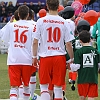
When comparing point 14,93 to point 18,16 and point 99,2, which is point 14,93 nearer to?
point 18,16

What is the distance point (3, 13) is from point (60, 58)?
2065cm

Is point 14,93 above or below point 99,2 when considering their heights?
below

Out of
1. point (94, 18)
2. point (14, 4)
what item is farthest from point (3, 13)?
point (94, 18)

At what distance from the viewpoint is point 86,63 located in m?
8.27

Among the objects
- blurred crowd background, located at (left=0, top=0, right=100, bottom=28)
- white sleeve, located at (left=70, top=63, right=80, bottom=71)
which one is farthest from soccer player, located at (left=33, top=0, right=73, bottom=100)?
blurred crowd background, located at (left=0, top=0, right=100, bottom=28)

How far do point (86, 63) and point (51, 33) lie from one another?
2.66ft

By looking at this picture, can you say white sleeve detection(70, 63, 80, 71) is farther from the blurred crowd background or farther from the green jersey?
the blurred crowd background

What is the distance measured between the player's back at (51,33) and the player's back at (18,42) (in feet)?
2.25

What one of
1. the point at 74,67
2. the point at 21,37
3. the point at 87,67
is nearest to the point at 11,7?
the point at 21,37

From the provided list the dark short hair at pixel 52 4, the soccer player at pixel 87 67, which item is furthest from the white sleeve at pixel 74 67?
the dark short hair at pixel 52 4

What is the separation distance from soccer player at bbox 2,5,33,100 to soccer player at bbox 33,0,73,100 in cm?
60

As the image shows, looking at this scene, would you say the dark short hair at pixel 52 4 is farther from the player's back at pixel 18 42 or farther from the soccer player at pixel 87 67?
the player's back at pixel 18 42

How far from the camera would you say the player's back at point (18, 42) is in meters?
8.70

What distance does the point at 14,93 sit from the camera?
8555mm
